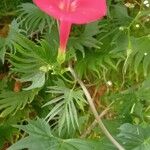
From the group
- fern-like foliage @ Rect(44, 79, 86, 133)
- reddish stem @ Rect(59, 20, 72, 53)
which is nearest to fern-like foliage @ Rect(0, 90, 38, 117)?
fern-like foliage @ Rect(44, 79, 86, 133)

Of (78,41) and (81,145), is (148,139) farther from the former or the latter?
Result: (78,41)

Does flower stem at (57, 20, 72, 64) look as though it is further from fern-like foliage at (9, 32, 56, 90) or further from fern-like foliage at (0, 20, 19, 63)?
fern-like foliage at (0, 20, 19, 63)

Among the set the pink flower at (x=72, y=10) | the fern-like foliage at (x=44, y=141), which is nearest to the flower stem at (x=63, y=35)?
the pink flower at (x=72, y=10)

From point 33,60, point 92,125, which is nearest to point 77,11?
point 33,60

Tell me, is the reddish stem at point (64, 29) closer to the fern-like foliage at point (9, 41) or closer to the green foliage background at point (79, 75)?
the green foliage background at point (79, 75)

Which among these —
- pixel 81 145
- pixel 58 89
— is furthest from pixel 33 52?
pixel 81 145
